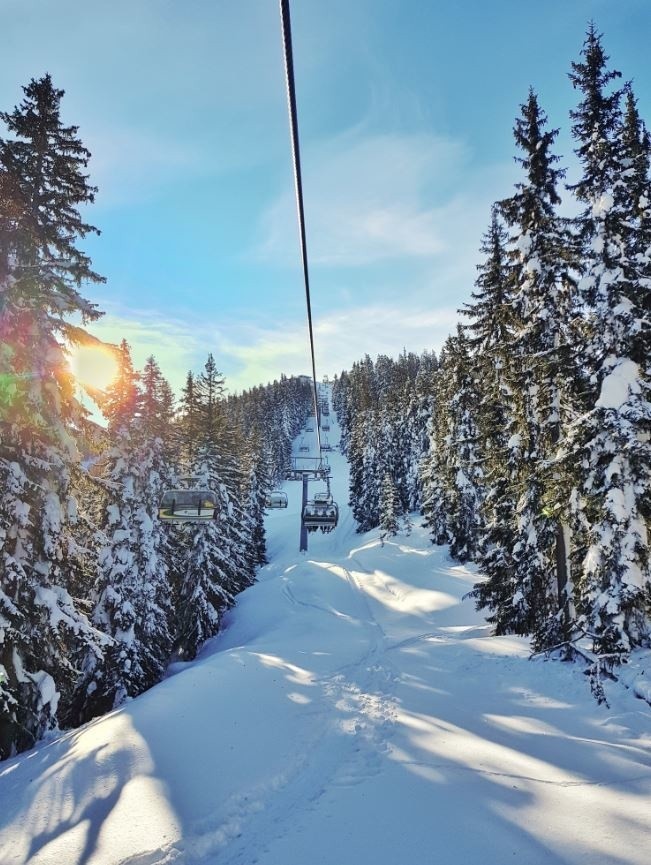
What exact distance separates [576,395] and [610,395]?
140 centimetres

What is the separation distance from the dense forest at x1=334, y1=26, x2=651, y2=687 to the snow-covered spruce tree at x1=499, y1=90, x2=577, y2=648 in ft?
0.14

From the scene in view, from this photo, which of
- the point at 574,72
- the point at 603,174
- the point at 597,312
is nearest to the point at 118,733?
the point at 597,312

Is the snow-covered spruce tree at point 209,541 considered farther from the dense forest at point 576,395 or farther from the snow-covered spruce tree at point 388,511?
the snow-covered spruce tree at point 388,511

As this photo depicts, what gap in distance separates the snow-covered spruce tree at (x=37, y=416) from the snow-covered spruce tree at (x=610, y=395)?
38.6 ft

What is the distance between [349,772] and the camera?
7.99m

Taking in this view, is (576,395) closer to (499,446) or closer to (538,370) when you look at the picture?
(538,370)

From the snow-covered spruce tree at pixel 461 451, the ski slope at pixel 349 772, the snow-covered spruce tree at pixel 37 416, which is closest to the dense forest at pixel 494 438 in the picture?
the snow-covered spruce tree at pixel 37 416

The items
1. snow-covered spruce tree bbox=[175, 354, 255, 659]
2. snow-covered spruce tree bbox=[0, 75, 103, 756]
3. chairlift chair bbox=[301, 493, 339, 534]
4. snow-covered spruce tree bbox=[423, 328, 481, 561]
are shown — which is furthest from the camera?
chairlift chair bbox=[301, 493, 339, 534]

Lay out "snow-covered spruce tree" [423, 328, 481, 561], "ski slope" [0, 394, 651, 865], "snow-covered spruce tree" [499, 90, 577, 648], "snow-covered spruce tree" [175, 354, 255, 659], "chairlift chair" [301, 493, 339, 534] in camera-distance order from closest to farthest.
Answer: "ski slope" [0, 394, 651, 865], "snow-covered spruce tree" [499, 90, 577, 648], "snow-covered spruce tree" [175, 354, 255, 659], "snow-covered spruce tree" [423, 328, 481, 561], "chairlift chair" [301, 493, 339, 534]

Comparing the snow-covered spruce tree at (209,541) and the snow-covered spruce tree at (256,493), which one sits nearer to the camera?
the snow-covered spruce tree at (209,541)

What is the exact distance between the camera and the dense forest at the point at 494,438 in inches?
430

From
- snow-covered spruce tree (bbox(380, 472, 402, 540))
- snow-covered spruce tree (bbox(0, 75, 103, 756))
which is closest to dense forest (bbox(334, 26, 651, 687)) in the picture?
snow-covered spruce tree (bbox(0, 75, 103, 756))

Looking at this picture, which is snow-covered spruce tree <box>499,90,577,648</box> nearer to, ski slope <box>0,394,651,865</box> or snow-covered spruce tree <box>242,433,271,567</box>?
ski slope <box>0,394,651,865</box>

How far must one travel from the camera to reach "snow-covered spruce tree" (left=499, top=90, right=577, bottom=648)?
1425 cm
